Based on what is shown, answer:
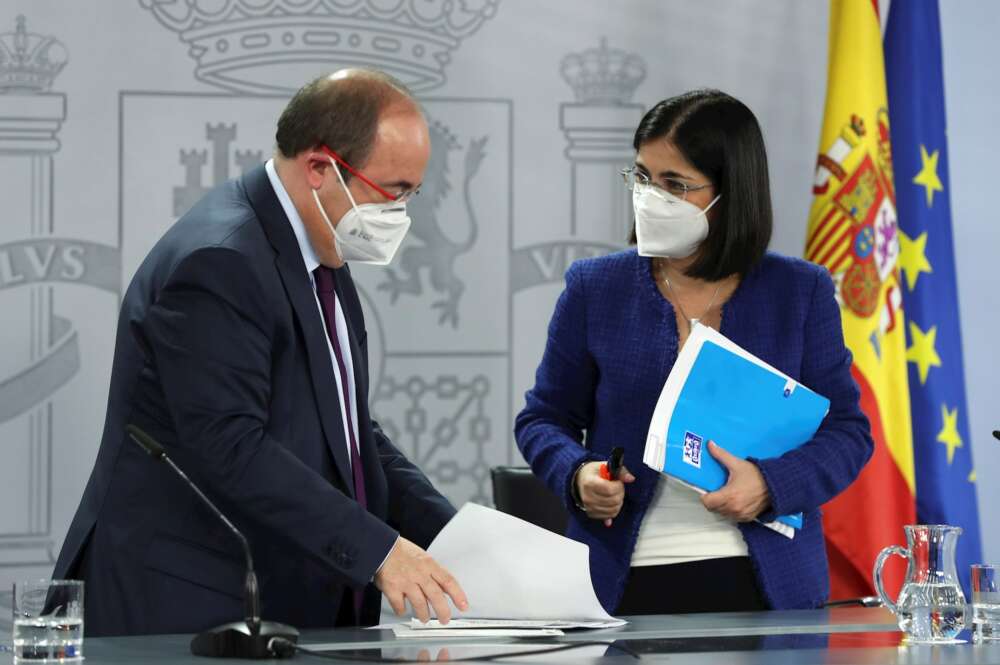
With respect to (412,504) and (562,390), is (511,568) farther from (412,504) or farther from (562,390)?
(562,390)

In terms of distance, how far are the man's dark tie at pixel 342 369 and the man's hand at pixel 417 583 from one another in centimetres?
25

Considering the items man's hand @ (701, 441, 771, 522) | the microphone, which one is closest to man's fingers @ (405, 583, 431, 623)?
the microphone

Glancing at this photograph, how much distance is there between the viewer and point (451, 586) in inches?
75.4

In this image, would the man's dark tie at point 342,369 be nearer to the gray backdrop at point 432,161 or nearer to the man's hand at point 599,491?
the man's hand at point 599,491

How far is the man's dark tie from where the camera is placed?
219 centimetres

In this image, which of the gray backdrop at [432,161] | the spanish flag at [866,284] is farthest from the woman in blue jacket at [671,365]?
the gray backdrop at [432,161]

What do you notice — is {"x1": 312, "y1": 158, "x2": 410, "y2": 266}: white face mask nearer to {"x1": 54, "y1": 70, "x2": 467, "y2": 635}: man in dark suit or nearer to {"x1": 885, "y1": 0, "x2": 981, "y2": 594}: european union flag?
{"x1": 54, "y1": 70, "x2": 467, "y2": 635}: man in dark suit

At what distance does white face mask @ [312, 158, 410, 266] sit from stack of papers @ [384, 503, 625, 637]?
0.46 m

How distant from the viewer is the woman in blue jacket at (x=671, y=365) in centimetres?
239

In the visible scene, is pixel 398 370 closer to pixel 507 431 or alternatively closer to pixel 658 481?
pixel 507 431

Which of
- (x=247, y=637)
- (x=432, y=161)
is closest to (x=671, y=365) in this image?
(x=247, y=637)

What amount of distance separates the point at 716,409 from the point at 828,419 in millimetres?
285

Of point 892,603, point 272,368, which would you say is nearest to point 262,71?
point 272,368

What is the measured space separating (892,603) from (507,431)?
2.18m
